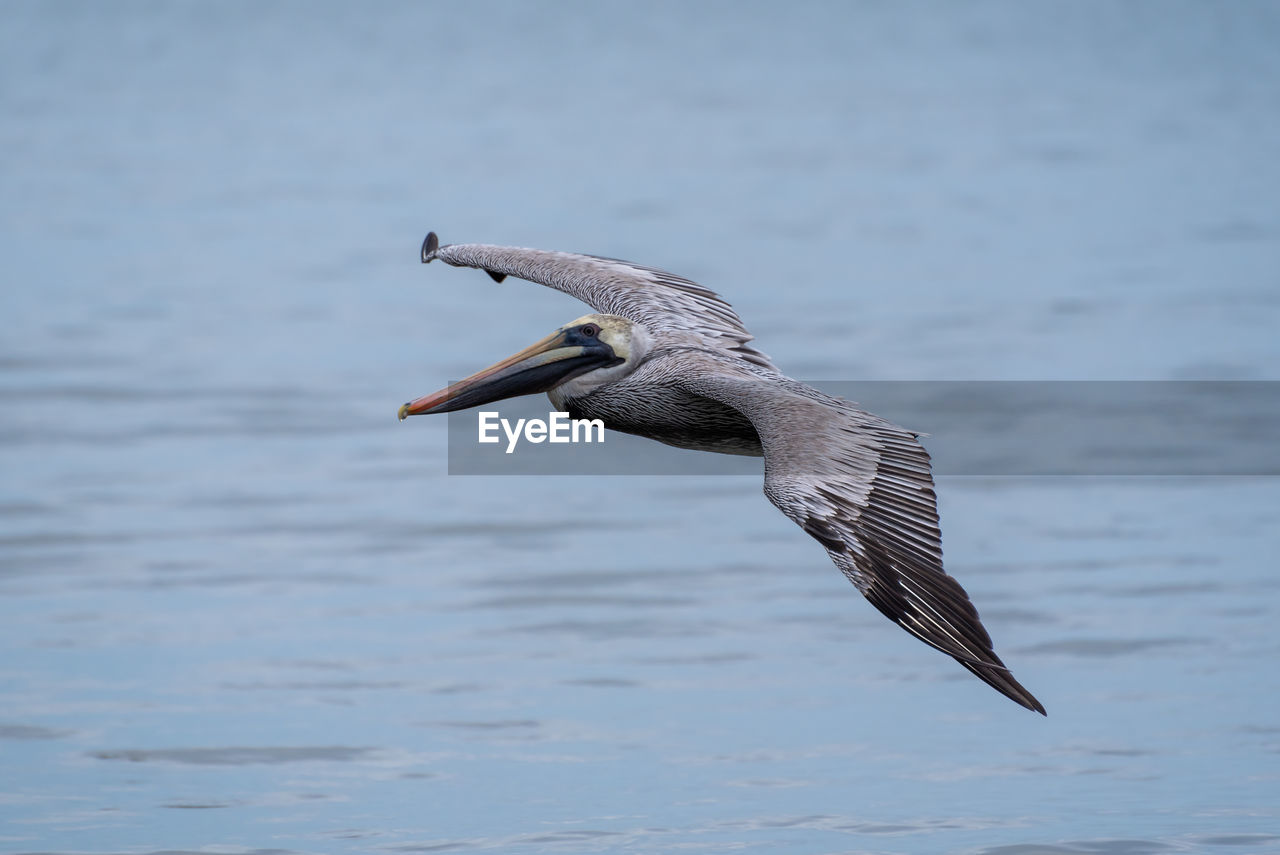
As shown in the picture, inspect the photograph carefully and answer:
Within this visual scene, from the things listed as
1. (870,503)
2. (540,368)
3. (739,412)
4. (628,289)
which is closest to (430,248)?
(628,289)

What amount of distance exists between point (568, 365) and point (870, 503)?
2.60 metres

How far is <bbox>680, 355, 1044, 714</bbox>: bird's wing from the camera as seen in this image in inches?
322

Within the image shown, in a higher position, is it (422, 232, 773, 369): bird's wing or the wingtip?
the wingtip

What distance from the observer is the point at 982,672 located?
787 centimetres

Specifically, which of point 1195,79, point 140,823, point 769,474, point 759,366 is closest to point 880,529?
point 769,474

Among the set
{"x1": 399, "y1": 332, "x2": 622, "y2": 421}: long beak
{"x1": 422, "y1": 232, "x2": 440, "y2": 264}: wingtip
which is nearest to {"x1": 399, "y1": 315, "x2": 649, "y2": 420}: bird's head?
{"x1": 399, "y1": 332, "x2": 622, "y2": 421}: long beak

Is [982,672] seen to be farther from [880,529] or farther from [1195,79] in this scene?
[1195,79]

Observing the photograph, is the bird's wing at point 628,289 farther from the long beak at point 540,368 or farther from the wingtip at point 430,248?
the long beak at point 540,368

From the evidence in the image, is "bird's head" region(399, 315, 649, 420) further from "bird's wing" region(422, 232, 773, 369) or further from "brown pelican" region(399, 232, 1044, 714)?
"bird's wing" region(422, 232, 773, 369)

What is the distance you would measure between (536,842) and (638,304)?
9.69 ft

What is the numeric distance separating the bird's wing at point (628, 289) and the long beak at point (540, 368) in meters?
0.47

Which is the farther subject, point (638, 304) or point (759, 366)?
point (638, 304)

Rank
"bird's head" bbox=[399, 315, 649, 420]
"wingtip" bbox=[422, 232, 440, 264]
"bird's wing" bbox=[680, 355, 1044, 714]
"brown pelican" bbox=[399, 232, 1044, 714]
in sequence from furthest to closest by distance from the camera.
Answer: "wingtip" bbox=[422, 232, 440, 264] → "bird's head" bbox=[399, 315, 649, 420] → "brown pelican" bbox=[399, 232, 1044, 714] → "bird's wing" bbox=[680, 355, 1044, 714]

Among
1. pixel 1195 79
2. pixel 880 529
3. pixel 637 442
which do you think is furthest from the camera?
pixel 1195 79
